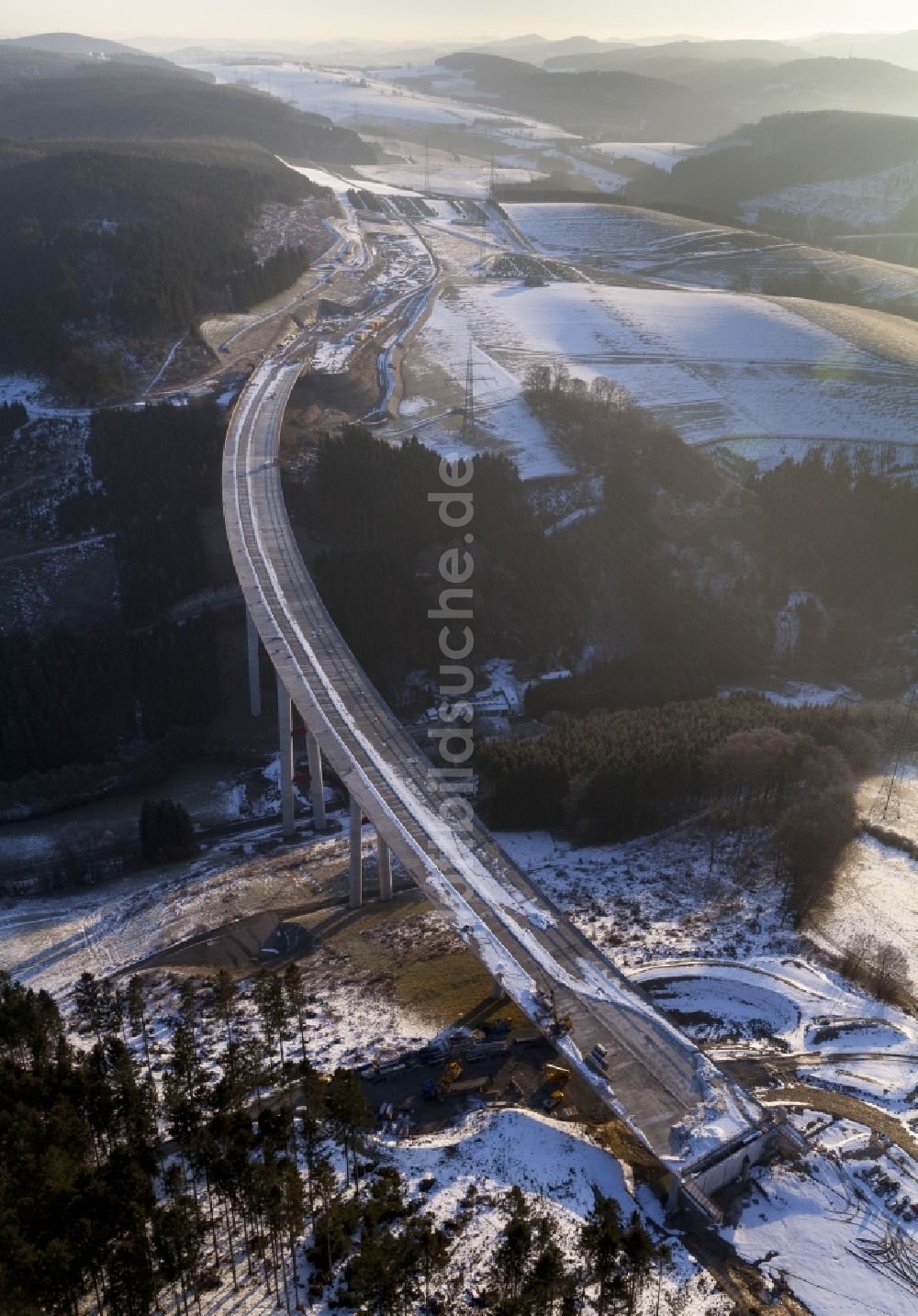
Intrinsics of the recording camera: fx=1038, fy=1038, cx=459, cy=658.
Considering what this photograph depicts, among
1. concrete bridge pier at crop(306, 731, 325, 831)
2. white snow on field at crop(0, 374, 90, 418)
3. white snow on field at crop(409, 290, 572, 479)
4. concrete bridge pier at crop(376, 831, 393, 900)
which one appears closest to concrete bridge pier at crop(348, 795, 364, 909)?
concrete bridge pier at crop(376, 831, 393, 900)

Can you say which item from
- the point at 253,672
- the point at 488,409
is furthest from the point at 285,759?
the point at 488,409

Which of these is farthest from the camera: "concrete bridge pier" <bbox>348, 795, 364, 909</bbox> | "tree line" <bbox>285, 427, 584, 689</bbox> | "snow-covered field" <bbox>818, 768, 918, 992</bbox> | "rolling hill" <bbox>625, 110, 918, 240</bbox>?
"rolling hill" <bbox>625, 110, 918, 240</bbox>

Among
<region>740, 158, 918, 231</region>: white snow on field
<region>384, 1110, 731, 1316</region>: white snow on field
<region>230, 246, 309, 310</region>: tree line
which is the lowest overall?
<region>384, 1110, 731, 1316</region>: white snow on field

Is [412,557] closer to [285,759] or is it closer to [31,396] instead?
[285,759]

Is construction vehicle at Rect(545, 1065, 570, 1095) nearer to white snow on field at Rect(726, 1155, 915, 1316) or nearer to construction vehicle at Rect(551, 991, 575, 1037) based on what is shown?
construction vehicle at Rect(551, 991, 575, 1037)

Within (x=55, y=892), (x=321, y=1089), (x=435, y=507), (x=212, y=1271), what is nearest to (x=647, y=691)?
(x=435, y=507)

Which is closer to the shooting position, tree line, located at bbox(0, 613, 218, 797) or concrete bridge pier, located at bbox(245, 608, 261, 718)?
tree line, located at bbox(0, 613, 218, 797)

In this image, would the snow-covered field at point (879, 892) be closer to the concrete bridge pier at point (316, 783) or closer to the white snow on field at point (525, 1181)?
the white snow on field at point (525, 1181)
